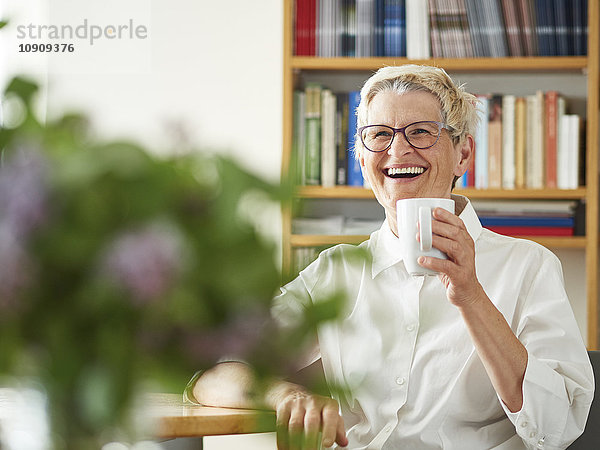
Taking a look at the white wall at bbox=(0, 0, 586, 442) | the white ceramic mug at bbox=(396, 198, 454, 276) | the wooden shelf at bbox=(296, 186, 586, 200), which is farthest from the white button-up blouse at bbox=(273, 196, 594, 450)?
the white wall at bbox=(0, 0, 586, 442)

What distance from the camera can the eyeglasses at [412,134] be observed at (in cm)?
159

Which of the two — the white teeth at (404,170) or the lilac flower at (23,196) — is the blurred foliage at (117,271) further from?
the white teeth at (404,170)

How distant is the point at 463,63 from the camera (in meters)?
2.58

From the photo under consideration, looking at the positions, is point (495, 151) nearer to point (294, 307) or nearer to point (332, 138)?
point (332, 138)

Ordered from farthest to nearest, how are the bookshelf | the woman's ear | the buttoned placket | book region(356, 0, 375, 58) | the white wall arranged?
the white wall, book region(356, 0, 375, 58), the bookshelf, the woman's ear, the buttoned placket

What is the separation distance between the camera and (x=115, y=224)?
27cm

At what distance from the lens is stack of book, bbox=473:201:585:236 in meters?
2.58

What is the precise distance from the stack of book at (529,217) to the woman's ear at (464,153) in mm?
957

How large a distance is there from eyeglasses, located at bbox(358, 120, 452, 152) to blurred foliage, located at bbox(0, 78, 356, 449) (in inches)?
52.3

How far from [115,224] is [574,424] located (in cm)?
121

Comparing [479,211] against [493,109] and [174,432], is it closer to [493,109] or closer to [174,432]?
[493,109]

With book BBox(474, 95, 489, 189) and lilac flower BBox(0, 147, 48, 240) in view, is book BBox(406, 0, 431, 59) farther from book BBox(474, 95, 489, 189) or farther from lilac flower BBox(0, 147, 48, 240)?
lilac flower BBox(0, 147, 48, 240)

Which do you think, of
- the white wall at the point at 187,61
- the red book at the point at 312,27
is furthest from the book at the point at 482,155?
the white wall at the point at 187,61

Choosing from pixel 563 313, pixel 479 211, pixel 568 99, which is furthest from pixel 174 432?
pixel 568 99
